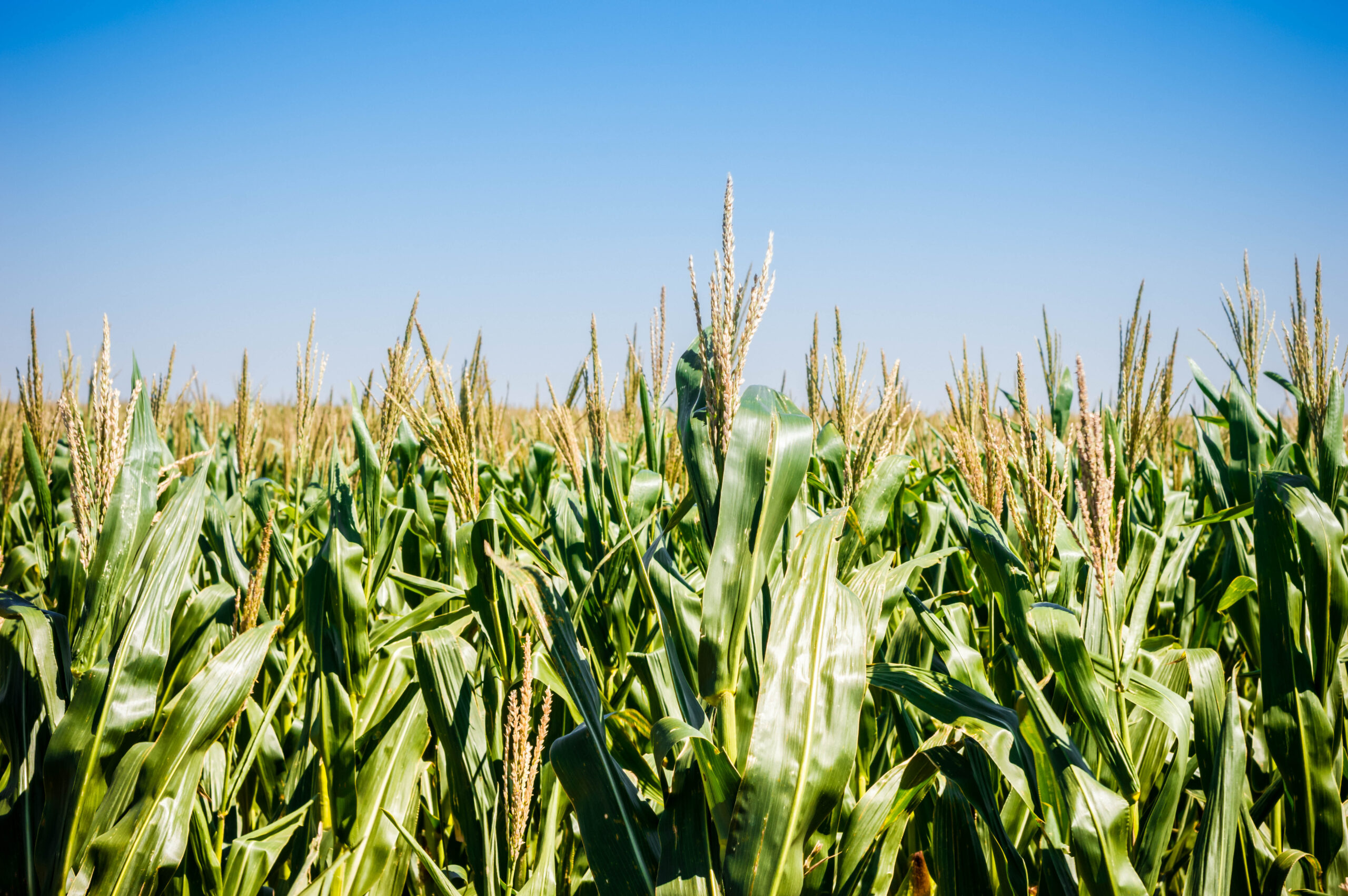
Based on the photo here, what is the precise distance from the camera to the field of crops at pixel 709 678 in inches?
47.1

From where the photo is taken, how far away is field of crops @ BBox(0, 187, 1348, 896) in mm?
1196

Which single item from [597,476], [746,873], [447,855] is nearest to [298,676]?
[447,855]

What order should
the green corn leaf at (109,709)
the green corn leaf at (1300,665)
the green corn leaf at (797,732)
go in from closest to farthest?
1. the green corn leaf at (797,732)
2. the green corn leaf at (109,709)
3. the green corn leaf at (1300,665)

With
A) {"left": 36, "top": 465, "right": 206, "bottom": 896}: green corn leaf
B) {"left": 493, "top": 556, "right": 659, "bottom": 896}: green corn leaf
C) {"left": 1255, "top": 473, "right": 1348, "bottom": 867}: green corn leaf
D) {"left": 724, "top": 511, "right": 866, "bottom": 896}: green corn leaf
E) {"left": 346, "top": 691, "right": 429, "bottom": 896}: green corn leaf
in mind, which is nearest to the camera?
{"left": 724, "top": 511, "right": 866, "bottom": 896}: green corn leaf

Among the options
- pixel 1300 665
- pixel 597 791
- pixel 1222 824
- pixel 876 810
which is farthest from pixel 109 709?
pixel 1300 665

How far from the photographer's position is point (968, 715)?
1.30 meters

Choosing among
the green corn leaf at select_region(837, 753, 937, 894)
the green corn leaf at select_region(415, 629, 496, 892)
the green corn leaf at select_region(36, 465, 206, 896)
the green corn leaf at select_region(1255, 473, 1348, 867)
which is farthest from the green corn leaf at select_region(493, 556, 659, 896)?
the green corn leaf at select_region(1255, 473, 1348, 867)

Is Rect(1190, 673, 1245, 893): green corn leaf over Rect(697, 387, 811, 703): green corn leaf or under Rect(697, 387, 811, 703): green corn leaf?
under

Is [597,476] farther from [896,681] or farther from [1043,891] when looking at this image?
[1043,891]

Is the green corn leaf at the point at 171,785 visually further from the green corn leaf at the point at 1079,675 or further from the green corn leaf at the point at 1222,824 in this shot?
the green corn leaf at the point at 1222,824

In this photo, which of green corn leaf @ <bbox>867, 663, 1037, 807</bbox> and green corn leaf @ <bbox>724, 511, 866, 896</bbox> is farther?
green corn leaf @ <bbox>867, 663, 1037, 807</bbox>

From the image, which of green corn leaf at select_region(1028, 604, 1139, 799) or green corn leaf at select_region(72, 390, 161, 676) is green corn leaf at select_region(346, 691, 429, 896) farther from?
green corn leaf at select_region(1028, 604, 1139, 799)

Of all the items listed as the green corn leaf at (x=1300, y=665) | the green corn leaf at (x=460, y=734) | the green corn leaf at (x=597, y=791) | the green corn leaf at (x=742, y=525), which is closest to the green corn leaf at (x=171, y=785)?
the green corn leaf at (x=460, y=734)

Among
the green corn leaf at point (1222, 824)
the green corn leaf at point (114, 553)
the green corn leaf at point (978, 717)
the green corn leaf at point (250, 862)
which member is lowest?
the green corn leaf at point (250, 862)
